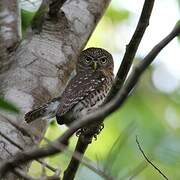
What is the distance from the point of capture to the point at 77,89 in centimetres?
380

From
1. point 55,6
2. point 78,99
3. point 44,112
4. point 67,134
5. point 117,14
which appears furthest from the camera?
point 117,14

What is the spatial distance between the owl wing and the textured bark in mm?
97

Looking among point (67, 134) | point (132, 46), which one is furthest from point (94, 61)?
point (67, 134)

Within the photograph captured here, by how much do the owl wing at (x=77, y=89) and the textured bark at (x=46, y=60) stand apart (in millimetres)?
97

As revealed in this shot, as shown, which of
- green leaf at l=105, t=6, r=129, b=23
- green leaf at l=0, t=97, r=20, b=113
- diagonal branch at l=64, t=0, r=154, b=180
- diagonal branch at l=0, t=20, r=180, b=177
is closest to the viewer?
diagonal branch at l=0, t=20, r=180, b=177

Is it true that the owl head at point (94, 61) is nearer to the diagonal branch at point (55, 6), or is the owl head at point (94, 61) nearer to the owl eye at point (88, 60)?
the owl eye at point (88, 60)

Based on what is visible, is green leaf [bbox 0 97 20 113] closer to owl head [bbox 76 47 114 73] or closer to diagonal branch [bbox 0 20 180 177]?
diagonal branch [bbox 0 20 180 177]

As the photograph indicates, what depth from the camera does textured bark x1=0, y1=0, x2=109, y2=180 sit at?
3.21m

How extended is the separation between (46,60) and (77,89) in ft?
1.40

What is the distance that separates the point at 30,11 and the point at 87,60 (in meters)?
0.75

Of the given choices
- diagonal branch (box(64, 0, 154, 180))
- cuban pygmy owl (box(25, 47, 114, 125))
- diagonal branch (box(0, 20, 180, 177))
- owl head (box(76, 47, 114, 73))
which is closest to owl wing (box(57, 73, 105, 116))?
cuban pygmy owl (box(25, 47, 114, 125))

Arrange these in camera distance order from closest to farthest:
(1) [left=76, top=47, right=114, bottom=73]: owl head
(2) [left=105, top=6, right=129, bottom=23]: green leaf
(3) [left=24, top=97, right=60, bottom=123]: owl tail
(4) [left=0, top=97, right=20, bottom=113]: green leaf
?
1. (4) [left=0, top=97, right=20, bottom=113]: green leaf
2. (3) [left=24, top=97, right=60, bottom=123]: owl tail
3. (1) [left=76, top=47, right=114, bottom=73]: owl head
4. (2) [left=105, top=6, right=129, bottom=23]: green leaf

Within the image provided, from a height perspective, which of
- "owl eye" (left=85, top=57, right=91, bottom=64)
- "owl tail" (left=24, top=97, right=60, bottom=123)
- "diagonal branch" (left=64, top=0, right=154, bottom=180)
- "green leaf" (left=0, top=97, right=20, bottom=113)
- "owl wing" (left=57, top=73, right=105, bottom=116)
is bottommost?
"owl eye" (left=85, top=57, right=91, bottom=64)

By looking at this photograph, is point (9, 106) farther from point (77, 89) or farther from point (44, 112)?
point (77, 89)
